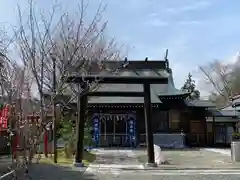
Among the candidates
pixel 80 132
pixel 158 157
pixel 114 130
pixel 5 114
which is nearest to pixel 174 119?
pixel 114 130

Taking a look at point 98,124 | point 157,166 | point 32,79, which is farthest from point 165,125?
point 32,79

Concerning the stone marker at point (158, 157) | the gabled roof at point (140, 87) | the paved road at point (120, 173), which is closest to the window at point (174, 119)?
the gabled roof at point (140, 87)

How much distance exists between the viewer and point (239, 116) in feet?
94.2

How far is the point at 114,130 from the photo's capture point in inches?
1141

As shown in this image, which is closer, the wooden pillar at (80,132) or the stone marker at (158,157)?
the wooden pillar at (80,132)

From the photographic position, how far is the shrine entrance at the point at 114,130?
2833 centimetres

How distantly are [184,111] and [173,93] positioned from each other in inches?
76.5

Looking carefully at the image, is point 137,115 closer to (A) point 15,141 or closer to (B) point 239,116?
(B) point 239,116

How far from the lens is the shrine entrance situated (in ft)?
92.9

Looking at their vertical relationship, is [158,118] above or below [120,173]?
above

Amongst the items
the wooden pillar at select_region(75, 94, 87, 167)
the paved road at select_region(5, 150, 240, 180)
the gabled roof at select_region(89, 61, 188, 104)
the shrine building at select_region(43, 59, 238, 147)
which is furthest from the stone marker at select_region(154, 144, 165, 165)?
the shrine building at select_region(43, 59, 238, 147)

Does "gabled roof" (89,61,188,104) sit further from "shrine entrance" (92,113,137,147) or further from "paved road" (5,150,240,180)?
"paved road" (5,150,240,180)

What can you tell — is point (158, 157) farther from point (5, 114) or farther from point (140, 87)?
point (140, 87)

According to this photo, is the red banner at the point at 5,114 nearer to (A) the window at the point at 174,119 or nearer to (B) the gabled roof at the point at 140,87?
(B) the gabled roof at the point at 140,87
